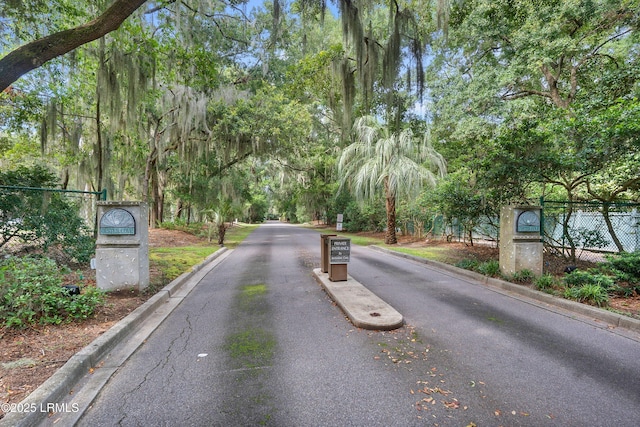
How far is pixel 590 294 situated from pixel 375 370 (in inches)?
169

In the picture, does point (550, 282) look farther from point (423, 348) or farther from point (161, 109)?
point (161, 109)

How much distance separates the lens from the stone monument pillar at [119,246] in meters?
5.21

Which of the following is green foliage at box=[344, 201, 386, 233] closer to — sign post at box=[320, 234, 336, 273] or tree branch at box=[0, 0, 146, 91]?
sign post at box=[320, 234, 336, 273]

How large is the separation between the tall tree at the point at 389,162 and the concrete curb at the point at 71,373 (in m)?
10.7

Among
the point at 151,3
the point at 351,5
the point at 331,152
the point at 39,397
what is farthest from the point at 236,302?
the point at 331,152

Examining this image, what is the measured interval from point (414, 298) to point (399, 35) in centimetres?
552

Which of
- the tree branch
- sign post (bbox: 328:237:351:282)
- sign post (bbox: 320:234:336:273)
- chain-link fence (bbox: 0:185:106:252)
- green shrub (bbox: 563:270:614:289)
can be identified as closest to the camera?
the tree branch

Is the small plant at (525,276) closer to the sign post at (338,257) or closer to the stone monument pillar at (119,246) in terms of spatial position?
the sign post at (338,257)

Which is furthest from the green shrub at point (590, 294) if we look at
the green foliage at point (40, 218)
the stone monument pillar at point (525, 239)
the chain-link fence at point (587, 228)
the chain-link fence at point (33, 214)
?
the green foliage at point (40, 218)

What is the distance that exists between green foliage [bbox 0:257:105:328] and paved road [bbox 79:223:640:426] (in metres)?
1.12

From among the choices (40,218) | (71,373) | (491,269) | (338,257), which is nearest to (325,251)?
(338,257)

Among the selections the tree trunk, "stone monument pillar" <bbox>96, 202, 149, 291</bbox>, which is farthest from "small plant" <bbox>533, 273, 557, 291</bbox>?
the tree trunk

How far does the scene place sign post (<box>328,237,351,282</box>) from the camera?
6316 mm

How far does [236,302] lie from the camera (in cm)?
533
